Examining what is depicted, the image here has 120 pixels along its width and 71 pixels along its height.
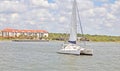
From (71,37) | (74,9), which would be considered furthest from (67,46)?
(74,9)

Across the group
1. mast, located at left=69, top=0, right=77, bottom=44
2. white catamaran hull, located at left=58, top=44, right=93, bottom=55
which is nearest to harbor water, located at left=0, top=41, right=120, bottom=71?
white catamaran hull, located at left=58, top=44, right=93, bottom=55

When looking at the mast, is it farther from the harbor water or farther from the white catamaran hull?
the harbor water

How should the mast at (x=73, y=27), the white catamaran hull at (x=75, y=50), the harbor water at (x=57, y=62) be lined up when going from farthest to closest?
the mast at (x=73, y=27) < the white catamaran hull at (x=75, y=50) < the harbor water at (x=57, y=62)

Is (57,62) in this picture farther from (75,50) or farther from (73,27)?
(73,27)

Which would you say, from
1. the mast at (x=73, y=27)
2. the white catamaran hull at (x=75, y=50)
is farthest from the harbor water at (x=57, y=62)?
the mast at (x=73, y=27)

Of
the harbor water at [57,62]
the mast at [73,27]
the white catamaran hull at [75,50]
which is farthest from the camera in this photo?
the mast at [73,27]

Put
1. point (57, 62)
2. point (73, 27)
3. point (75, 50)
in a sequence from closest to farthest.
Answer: point (57, 62) < point (75, 50) < point (73, 27)

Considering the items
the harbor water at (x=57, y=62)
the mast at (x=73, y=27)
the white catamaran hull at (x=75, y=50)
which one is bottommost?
the harbor water at (x=57, y=62)

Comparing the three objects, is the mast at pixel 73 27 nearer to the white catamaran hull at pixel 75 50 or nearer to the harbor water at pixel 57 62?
the white catamaran hull at pixel 75 50

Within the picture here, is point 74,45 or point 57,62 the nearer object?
point 57,62

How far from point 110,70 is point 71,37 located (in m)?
32.5

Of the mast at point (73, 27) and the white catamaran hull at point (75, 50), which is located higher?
the mast at point (73, 27)

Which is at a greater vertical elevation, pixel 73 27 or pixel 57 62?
pixel 73 27

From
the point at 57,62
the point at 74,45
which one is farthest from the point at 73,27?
the point at 57,62
